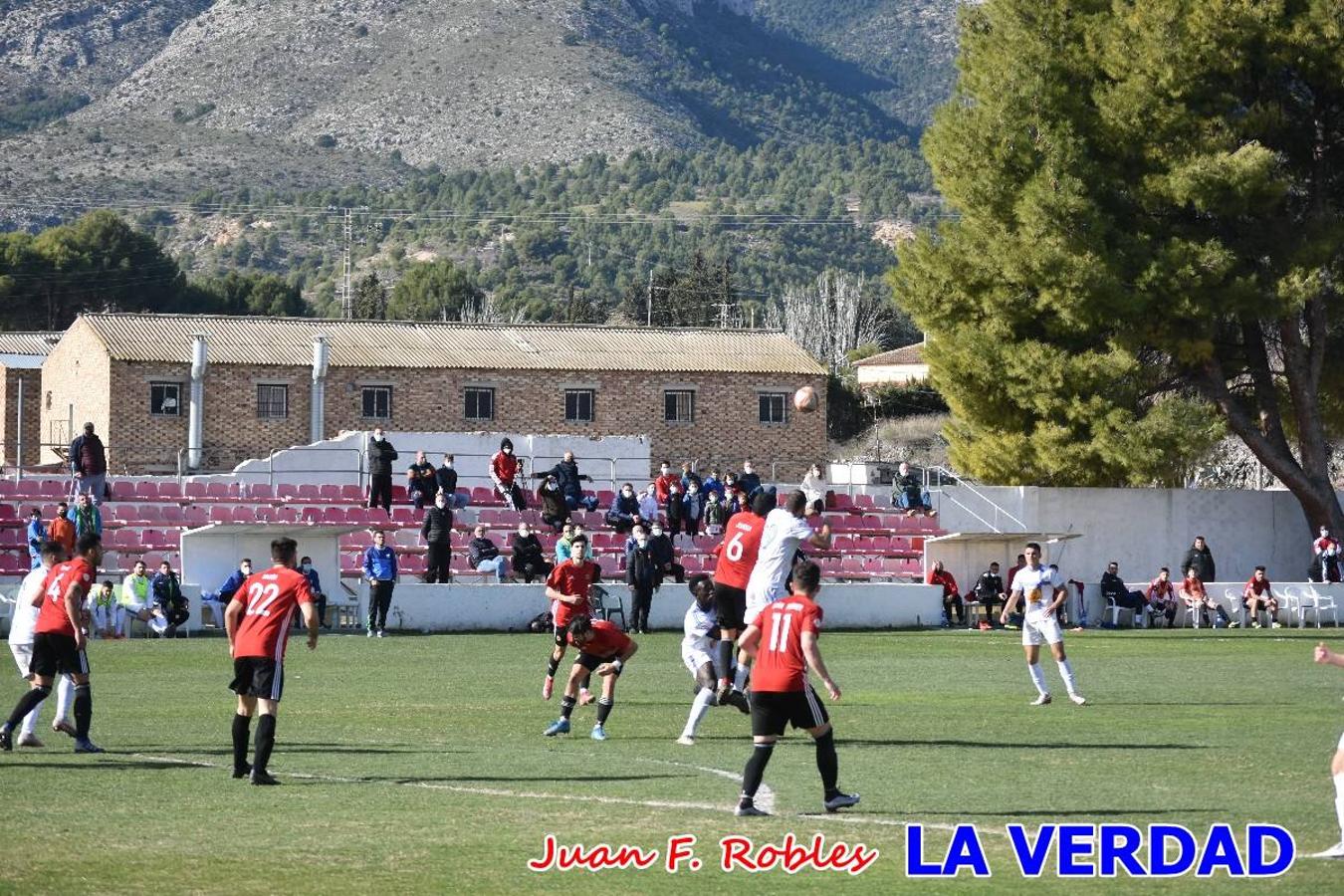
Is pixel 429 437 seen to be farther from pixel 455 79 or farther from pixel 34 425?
pixel 455 79

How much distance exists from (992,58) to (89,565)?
3572 centimetres

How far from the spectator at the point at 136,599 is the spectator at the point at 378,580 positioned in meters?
3.62

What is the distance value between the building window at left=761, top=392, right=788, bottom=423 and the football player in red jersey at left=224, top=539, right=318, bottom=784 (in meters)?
54.1

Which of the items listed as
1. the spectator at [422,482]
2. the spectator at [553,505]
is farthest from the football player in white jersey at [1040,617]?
the spectator at [422,482]

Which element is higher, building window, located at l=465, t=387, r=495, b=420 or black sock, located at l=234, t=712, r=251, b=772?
building window, located at l=465, t=387, r=495, b=420

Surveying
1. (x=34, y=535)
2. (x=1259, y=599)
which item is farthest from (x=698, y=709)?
(x=1259, y=599)

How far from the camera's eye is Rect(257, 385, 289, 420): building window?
2479 inches

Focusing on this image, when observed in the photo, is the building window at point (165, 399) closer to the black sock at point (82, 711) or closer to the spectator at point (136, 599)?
the spectator at point (136, 599)

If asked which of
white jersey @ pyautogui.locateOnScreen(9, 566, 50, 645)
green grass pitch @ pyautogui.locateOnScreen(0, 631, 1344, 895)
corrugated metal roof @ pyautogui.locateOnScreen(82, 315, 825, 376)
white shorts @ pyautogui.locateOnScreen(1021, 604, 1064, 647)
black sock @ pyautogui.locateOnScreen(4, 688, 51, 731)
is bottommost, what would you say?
green grass pitch @ pyautogui.locateOnScreen(0, 631, 1344, 895)

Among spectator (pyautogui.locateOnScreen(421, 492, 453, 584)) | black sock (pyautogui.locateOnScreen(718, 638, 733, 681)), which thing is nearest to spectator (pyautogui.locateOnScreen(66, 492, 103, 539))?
spectator (pyautogui.locateOnScreen(421, 492, 453, 584))

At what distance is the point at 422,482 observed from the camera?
4041 centimetres

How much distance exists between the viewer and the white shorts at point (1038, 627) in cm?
2109

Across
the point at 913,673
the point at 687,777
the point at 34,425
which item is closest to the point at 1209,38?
the point at 913,673

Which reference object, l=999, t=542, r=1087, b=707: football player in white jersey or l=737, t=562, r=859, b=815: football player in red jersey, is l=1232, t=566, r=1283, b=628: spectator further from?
l=737, t=562, r=859, b=815: football player in red jersey
